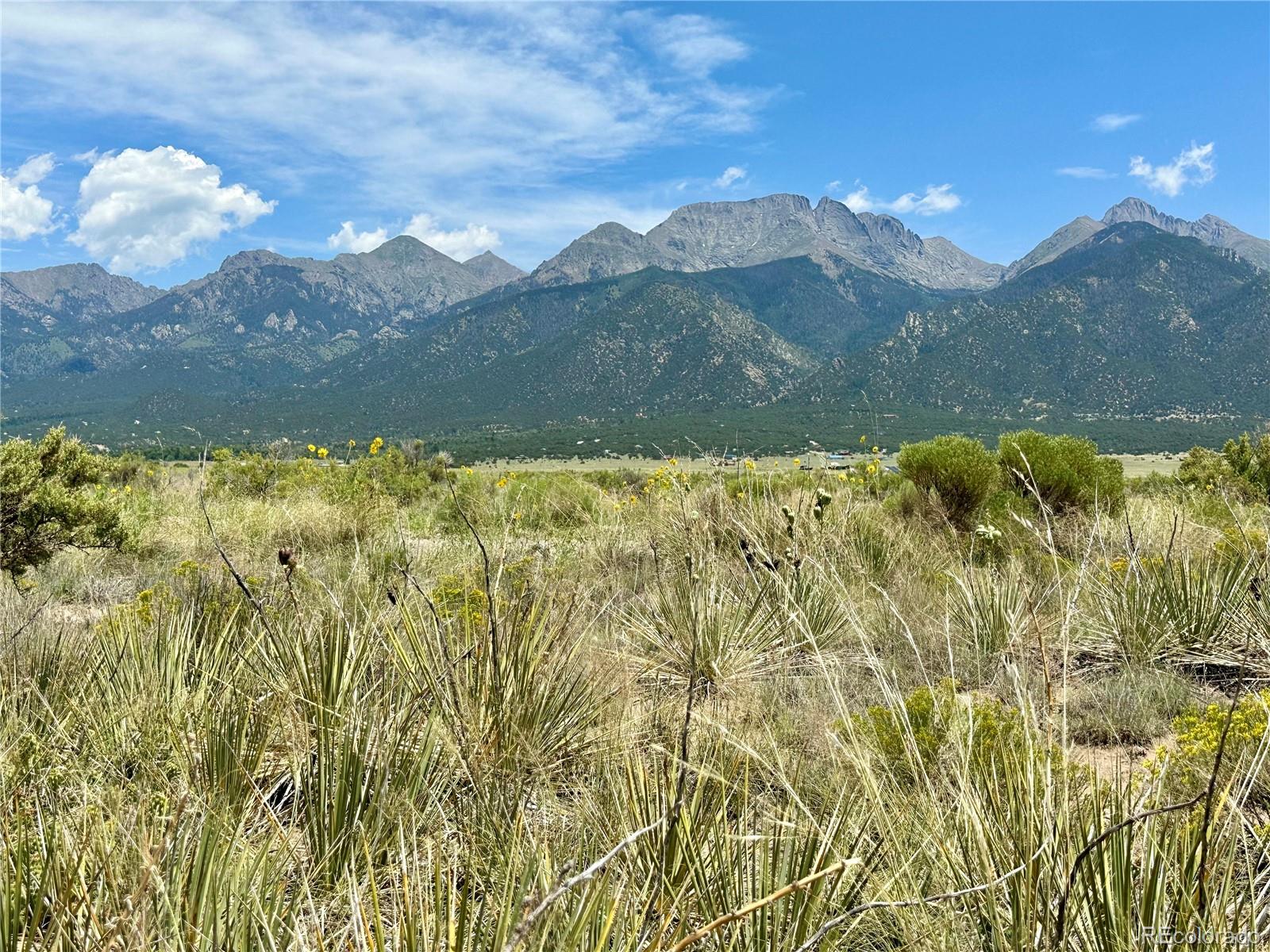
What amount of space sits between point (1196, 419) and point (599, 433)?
84622mm

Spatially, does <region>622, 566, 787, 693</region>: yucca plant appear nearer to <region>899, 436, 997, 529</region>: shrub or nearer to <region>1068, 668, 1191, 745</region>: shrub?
<region>1068, 668, 1191, 745</region>: shrub

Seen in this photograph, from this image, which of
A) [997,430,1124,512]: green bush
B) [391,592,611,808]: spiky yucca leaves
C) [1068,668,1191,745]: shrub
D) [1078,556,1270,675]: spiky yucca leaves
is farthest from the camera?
[997,430,1124,512]: green bush

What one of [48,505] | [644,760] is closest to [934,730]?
[644,760]

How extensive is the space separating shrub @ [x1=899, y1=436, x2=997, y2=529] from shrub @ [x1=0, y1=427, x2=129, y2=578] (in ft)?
25.5

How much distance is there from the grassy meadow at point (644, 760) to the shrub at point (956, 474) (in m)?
2.72

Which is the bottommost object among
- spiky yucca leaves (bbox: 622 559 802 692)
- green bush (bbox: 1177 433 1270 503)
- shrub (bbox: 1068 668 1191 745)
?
shrub (bbox: 1068 668 1191 745)

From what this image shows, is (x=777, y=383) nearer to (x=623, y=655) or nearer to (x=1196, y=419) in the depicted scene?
(x=1196, y=419)

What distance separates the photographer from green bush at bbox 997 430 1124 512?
8.87 m

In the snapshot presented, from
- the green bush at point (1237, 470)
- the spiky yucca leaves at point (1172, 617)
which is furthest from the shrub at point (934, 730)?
the green bush at point (1237, 470)

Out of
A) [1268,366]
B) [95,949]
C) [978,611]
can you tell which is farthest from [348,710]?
[1268,366]

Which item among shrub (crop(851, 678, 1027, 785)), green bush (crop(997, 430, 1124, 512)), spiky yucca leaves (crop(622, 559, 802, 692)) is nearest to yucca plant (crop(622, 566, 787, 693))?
spiky yucca leaves (crop(622, 559, 802, 692))

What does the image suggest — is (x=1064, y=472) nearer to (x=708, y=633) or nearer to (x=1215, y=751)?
(x=708, y=633)

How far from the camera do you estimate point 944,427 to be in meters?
108

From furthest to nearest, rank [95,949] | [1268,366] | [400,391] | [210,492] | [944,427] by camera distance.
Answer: [400,391]
[1268,366]
[944,427]
[210,492]
[95,949]
